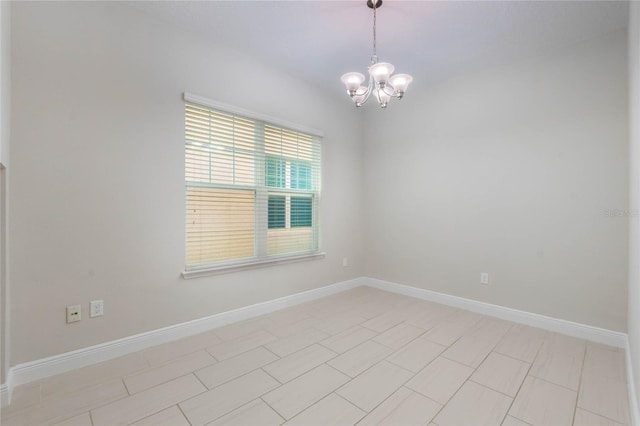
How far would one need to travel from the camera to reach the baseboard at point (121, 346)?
1.92 metres

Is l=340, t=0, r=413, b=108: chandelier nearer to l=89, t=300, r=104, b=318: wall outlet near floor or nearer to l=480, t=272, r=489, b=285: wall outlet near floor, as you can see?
l=480, t=272, r=489, b=285: wall outlet near floor

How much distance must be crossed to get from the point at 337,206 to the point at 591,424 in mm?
3049

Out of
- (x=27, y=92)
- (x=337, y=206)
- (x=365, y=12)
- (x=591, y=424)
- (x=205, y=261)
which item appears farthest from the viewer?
(x=337, y=206)

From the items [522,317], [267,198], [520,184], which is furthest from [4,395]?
[520,184]

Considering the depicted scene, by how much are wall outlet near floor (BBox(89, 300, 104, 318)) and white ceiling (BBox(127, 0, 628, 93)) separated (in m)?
2.34

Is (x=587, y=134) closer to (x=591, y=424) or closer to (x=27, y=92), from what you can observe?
(x=591, y=424)

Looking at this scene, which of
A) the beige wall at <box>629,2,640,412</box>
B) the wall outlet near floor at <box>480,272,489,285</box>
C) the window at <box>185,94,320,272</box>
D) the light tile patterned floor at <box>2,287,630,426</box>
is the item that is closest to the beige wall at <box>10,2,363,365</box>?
the window at <box>185,94,320,272</box>

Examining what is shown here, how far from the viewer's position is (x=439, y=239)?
3619 millimetres

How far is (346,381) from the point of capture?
1974 millimetres

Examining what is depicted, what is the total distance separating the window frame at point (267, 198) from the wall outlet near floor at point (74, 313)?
0.74 meters

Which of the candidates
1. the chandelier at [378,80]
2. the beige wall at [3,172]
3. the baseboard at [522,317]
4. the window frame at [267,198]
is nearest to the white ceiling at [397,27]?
the chandelier at [378,80]

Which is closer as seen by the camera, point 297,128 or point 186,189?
point 186,189

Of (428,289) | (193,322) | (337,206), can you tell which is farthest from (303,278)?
(428,289)

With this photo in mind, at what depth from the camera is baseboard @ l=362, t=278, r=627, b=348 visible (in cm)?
254
